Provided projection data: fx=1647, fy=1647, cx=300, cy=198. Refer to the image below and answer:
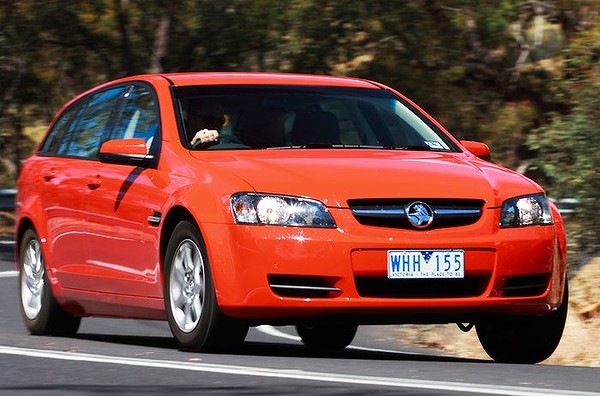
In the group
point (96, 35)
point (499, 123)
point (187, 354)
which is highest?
point (187, 354)

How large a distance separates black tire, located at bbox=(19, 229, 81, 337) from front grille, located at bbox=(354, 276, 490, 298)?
297 cm

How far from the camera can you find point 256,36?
20734mm

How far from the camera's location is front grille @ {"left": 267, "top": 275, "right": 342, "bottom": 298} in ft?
26.0

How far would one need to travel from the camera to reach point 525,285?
829 centimetres

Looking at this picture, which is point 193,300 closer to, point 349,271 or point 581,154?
point 349,271

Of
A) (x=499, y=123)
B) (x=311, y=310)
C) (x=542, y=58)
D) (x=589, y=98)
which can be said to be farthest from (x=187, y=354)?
(x=542, y=58)

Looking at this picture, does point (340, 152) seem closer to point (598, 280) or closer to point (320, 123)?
point (320, 123)

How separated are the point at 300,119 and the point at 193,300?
1.49 meters

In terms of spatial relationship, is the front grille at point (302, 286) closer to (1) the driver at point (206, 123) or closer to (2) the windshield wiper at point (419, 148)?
(1) the driver at point (206, 123)

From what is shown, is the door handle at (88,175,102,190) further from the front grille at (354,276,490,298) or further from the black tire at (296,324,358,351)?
the front grille at (354,276,490,298)

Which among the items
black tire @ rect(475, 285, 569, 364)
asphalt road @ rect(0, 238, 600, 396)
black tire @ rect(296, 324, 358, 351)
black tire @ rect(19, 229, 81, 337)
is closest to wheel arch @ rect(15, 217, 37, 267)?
black tire @ rect(19, 229, 81, 337)

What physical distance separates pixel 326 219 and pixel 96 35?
543 inches

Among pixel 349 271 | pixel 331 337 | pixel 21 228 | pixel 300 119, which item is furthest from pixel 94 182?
pixel 349 271

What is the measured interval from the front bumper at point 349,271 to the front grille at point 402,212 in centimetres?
5
